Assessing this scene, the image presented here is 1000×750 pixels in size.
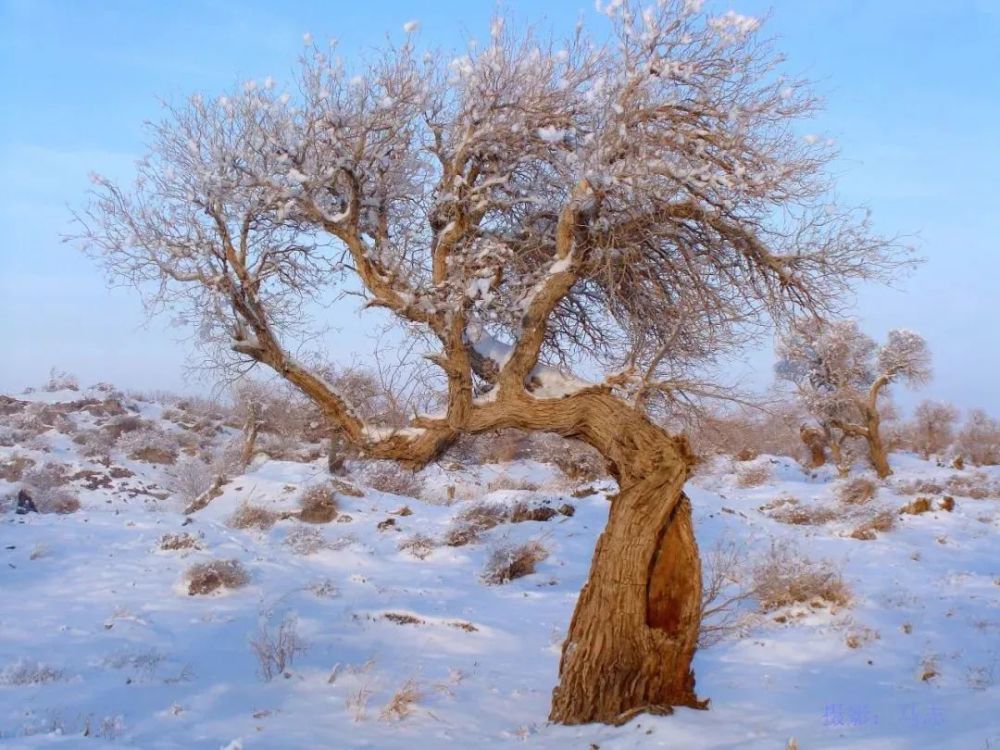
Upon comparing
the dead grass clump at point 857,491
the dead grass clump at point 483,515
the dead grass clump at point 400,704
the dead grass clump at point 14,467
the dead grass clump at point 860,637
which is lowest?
the dead grass clump at point 400,704

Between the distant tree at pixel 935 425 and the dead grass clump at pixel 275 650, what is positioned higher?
the distant tree at pixel 935 425

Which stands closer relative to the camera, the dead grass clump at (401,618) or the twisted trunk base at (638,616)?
the twisted trunk base at (638,616)

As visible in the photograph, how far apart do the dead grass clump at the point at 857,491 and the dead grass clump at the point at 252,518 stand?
15063mm

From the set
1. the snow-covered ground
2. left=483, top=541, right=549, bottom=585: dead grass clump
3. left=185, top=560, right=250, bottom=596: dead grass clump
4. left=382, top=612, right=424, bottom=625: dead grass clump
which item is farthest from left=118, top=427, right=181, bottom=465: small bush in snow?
left=382, top=612, right=424, bottom=625: dead grass clump

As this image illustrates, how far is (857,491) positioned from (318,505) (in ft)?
49.4

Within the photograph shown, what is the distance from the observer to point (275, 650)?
304 inches

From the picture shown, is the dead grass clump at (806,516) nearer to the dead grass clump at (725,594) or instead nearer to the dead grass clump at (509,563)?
the dead grass clump at (725,594)

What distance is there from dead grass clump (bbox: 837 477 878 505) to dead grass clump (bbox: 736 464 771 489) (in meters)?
3.58

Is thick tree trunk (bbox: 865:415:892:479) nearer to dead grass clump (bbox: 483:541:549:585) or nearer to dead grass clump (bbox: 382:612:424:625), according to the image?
dead grass clump (bbox: 483:541:549:585)

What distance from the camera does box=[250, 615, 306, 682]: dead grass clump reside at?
24.4 feet

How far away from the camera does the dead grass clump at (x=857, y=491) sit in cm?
2058

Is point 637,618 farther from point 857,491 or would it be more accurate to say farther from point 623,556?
point 857,491

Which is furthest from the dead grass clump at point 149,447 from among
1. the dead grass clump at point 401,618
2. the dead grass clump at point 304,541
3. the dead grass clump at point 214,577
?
the dead grass clump at point 401,618

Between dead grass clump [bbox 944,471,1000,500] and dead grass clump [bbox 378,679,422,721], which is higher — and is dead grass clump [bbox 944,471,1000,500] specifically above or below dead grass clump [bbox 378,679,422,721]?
above
